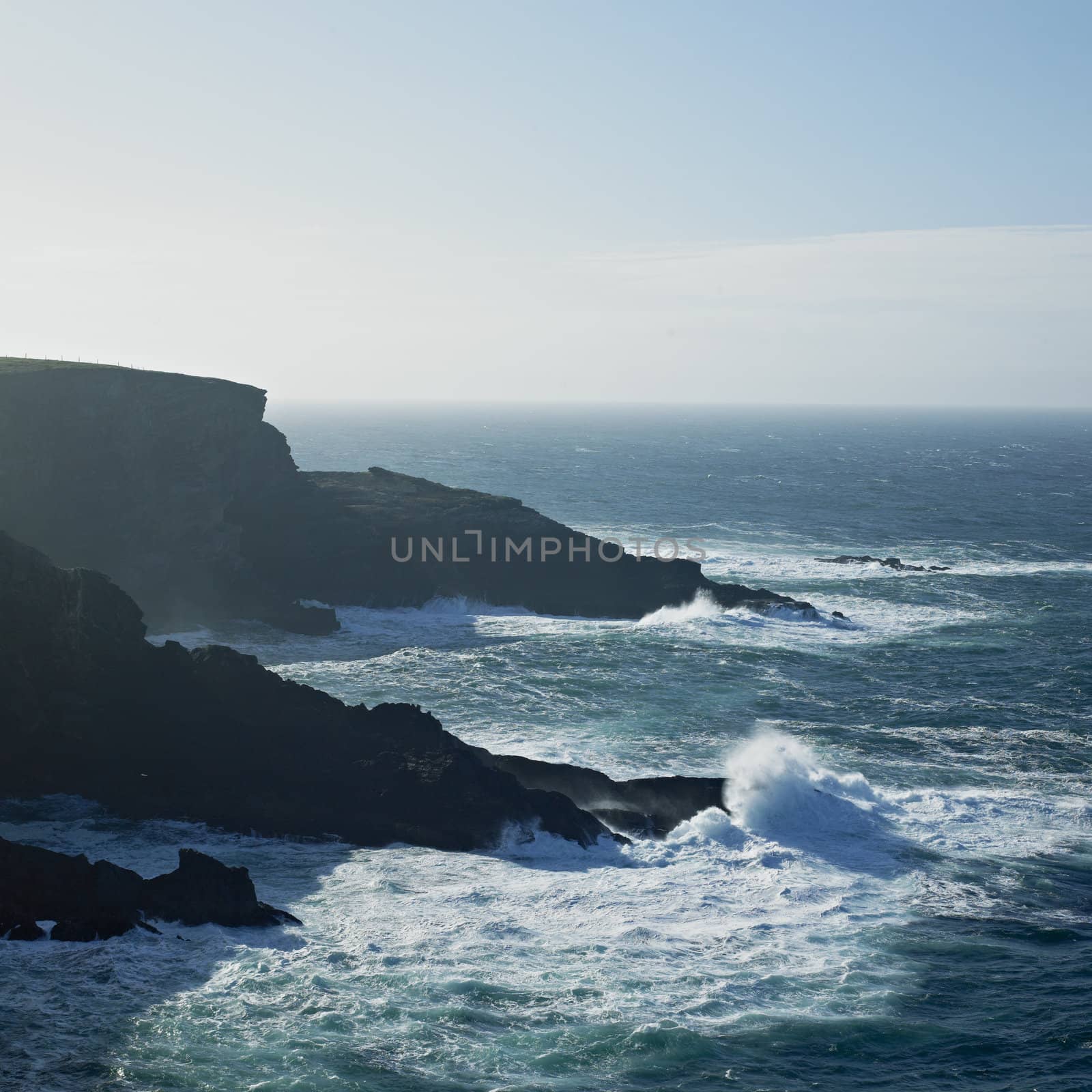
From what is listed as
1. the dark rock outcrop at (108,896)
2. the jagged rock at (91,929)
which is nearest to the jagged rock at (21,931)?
the dark rock outcrop at (108,896)

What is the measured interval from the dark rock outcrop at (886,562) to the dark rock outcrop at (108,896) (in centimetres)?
6016

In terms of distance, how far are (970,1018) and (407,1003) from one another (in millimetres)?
11627

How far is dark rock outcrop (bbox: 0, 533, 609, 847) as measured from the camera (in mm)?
32531

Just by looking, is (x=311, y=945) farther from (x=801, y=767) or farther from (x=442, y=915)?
(x=801, y=767)

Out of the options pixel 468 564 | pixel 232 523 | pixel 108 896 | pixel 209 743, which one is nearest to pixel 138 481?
pixel 232 523

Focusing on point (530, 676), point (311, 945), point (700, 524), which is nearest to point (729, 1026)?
point (311, 945)

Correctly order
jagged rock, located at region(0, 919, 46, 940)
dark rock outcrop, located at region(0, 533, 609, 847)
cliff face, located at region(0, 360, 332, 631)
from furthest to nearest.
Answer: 1. cliff face, located at region(0, 360, 332, 631)
2. dark rock outcrop, located at region(0, 533, 609, 847)
3. jagged rock, located at region(0, 919, 46, 940)

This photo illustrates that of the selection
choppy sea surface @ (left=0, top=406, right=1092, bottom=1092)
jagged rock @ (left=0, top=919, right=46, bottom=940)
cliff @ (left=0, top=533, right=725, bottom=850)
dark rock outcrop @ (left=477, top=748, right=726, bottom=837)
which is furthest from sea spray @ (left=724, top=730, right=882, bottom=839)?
jagged rock @ (left=0, top=919, right=46, bottom=940)

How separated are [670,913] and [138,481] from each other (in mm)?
39422

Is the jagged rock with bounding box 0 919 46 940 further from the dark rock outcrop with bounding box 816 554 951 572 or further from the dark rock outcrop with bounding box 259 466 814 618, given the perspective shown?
the dark rock outcrop with bounding box 816 554 951 572

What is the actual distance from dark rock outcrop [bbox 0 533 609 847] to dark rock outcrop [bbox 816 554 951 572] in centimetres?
5110

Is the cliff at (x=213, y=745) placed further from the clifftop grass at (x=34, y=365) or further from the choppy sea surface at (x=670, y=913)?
the clifftop grass at (x=34, y=365)

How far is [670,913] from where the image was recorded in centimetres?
2797

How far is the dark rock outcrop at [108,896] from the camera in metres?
25.4
